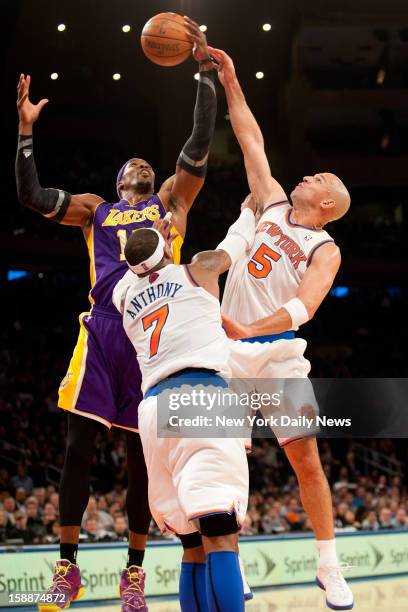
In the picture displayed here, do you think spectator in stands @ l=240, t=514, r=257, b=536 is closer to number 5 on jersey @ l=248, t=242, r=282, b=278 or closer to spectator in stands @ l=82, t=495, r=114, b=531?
spectator in stands @ l=82, t=495, r=114, b=531

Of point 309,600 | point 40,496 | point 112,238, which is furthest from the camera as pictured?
point 40,496

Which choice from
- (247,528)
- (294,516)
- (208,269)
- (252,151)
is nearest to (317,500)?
(208,269)

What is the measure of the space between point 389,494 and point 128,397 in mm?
11802

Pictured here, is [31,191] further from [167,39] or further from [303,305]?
[303,305]

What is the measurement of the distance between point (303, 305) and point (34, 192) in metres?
2.00

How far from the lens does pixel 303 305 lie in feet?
17.2

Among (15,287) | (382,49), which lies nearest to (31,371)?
(15,287)

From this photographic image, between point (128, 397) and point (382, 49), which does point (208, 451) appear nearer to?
point (128, 397)

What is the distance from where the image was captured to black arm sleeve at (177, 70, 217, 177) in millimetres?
5746

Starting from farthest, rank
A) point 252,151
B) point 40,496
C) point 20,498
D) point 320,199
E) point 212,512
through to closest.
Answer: point 40,496
point 20,498
point 252,151
point 320,199
point 212,512

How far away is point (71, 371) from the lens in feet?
18.0

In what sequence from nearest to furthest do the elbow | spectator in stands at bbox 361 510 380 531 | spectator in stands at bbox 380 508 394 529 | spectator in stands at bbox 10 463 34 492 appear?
the elbow → spectator in stands at bbox 10 463 34 492 → spectator in stands at bbox 361 510 380 531 → spectator in stands at bbox 380 508 394 529

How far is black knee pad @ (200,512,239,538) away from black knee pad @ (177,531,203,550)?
0.47 meters

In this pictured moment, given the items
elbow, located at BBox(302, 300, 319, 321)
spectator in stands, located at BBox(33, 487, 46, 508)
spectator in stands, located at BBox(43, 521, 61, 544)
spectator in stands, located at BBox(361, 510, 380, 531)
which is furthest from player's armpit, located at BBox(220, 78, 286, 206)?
spectator in stands, located at BBox(361, 510, 380, 531)
